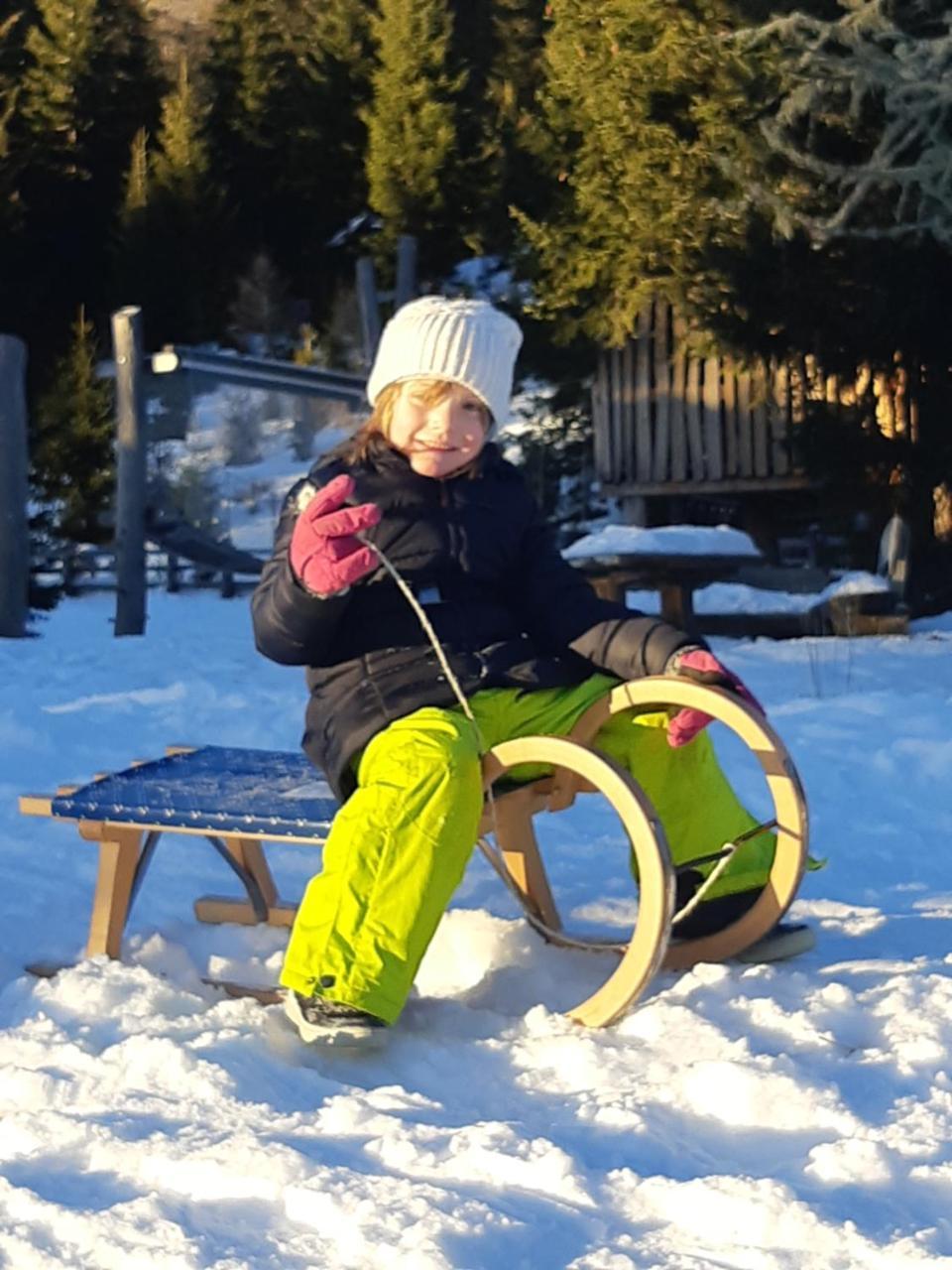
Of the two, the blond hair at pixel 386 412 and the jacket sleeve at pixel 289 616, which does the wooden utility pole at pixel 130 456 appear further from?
the jacket sleeve at pixel 289 616

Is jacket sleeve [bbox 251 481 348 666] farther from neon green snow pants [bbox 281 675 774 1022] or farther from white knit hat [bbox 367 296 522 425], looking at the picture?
white knit hat [bbox 367 296 522 425]

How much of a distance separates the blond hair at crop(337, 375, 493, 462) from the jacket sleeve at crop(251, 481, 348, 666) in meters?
0.30

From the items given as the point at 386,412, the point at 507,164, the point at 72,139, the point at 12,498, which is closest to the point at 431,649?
the point at 386,412

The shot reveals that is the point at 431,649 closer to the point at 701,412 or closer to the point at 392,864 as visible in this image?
the point at 392,864

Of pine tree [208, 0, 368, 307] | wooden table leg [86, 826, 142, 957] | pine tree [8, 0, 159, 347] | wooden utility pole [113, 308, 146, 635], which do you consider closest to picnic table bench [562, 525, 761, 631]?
wooden utility pole [113, 308, 146, 635]

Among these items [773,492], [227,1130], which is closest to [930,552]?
[773,492]

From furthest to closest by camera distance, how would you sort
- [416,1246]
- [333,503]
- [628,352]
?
[628,352] → [333,503] → [416,1246]

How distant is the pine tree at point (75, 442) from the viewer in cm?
1423

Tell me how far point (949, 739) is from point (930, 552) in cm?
623

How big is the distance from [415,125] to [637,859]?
43.7 ft

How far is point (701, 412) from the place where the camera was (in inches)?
502

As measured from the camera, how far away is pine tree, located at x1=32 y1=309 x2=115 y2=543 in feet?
46.7

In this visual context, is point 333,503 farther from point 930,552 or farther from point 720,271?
point 930,552

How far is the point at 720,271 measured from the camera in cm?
1119
